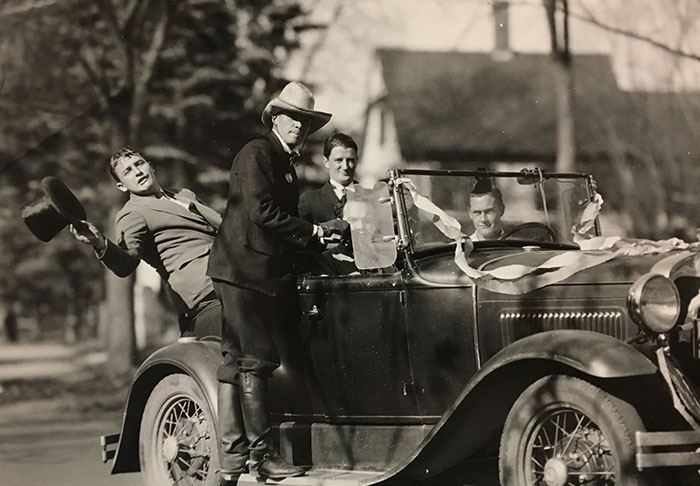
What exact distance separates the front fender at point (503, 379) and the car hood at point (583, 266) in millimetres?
401

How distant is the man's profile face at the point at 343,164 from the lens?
658 cm

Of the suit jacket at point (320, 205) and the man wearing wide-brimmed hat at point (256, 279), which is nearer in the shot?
the man wearing wide-brimmed hat at point (256, 279)

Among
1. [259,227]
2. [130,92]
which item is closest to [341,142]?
[259,227]

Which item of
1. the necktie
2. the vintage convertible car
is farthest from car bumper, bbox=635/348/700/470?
the necktie

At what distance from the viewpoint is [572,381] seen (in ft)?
15.4

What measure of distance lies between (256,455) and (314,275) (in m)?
1.04

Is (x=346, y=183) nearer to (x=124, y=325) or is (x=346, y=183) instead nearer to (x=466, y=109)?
(x=124, y=325)

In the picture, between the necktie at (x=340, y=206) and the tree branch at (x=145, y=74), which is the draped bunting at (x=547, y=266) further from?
the tree branch at (x=145, y=74)

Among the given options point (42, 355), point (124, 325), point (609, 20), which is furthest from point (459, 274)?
point (42, 355)

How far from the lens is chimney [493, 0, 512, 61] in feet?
53.0

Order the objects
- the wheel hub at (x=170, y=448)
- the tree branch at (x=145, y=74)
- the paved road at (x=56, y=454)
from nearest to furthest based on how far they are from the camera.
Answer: the wheel hub at (x=170, y=448) < the paved road at (x=56, y=454) < the tree branch at (x=145, y=74)

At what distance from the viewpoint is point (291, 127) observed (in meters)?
6.02

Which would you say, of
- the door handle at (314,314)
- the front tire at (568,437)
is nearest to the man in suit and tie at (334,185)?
the door handle at (314,314)

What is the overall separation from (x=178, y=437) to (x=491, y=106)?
14383 millimetres
